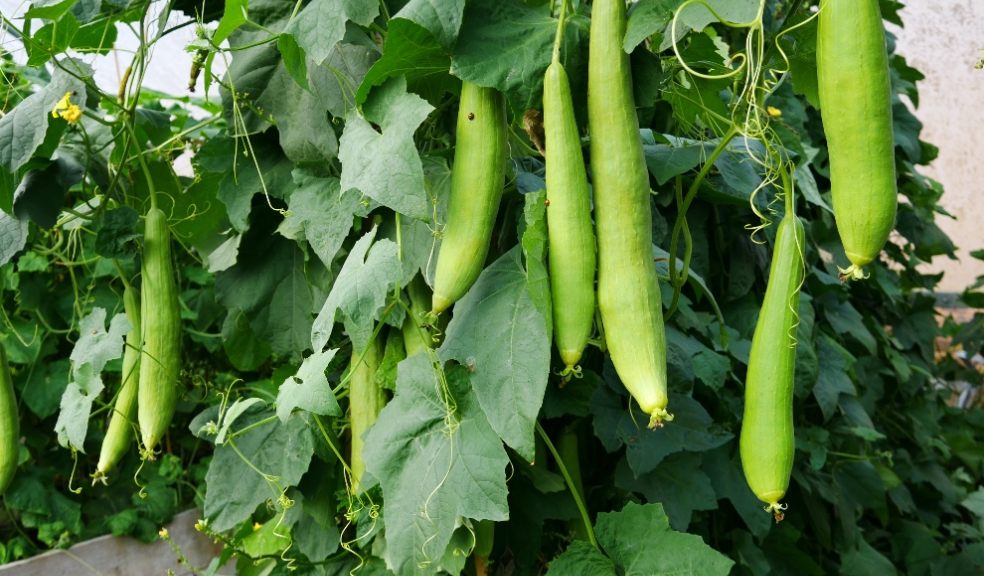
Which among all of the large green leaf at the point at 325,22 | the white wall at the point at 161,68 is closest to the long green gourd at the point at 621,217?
the large green leaf at the point at 325,22

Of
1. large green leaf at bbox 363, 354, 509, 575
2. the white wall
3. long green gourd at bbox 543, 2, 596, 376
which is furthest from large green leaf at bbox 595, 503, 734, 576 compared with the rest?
the white wall

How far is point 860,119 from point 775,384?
247 mm

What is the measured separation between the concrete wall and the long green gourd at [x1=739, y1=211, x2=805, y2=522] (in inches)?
143

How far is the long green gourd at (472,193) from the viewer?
33.2 inches

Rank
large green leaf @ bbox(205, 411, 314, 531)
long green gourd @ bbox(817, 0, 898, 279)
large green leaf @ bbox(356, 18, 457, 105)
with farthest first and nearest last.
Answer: large green leaf @ bbox(205, 411, 314, 531), large green leaf @ bbox(356, 18, 457, 105), long green gourd @ bbox(817, 0, 898, 279)

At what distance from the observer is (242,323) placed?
1.47m

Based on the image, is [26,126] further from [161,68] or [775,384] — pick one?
[161,68]

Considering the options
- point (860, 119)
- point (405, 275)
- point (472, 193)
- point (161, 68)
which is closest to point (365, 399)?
point (405, 275)

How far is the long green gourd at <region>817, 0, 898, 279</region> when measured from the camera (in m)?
0.62

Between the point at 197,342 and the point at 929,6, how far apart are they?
339 cm

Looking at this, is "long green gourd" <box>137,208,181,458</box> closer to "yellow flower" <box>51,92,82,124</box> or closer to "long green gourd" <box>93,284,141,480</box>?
"long green gourd" <box>93,284,141,480</box>

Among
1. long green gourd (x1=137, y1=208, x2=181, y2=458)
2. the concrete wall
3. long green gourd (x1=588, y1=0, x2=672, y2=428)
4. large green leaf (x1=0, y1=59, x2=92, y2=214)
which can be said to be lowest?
the concrete wall

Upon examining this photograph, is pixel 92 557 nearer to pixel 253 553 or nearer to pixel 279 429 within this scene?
pixel 253 553

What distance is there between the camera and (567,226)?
78cm
